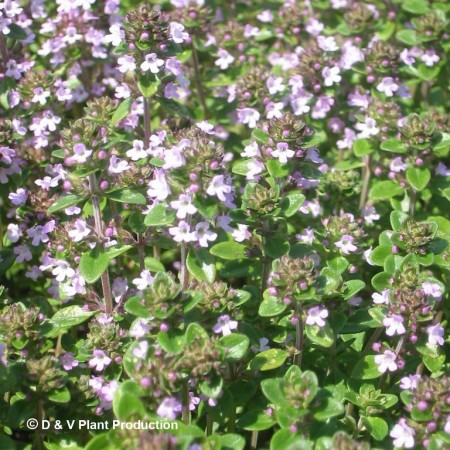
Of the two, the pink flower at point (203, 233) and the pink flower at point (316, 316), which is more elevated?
the pink flower at point (203, 233)

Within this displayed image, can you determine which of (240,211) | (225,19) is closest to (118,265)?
(240,211)

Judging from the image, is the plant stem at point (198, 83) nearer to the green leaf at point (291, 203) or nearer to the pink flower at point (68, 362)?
the green leaf at point (291, 203)

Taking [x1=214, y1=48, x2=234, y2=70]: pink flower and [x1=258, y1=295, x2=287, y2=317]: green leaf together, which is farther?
[x1=214, y1=48, x2=234, y2=70]: pink flower

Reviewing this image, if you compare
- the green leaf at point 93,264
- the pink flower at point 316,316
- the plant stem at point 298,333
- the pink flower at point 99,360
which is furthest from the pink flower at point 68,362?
the pink flower at point 316,316

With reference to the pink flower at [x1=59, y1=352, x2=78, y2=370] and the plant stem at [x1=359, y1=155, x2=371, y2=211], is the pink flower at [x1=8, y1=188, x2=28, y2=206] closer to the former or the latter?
the pink flower at [x1=59, y1=352, x2=78, y2=370]

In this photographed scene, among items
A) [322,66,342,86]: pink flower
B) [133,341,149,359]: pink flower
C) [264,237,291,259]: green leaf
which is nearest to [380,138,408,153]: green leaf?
[322,66,342,86]: pink flower

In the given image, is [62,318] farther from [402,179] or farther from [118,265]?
[402,179]

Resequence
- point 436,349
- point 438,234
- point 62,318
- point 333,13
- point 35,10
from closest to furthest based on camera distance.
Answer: point 436,349 → point 62,318 → point 438,234 → point 35,10 → point 333,13
